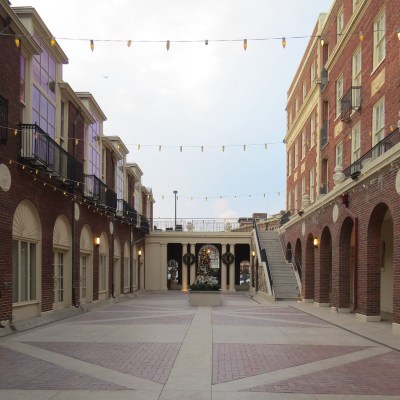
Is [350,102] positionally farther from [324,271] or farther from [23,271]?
[23,271]

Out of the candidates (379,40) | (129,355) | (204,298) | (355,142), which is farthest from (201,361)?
(204,298)

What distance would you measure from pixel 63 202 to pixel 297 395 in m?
12.0

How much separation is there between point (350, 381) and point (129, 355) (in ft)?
12.7

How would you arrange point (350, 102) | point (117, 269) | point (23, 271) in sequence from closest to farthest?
point (23, 271), point (350, 102), point (117, 269)

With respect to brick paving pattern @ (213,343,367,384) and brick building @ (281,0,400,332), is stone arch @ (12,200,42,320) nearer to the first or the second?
brick paving pattern @ (213,343,367,384)

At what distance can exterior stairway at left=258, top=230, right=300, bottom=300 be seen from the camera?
2482cm

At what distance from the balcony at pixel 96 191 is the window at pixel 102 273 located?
2.53 metres

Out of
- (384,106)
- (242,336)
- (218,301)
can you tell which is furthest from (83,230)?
(384,106)

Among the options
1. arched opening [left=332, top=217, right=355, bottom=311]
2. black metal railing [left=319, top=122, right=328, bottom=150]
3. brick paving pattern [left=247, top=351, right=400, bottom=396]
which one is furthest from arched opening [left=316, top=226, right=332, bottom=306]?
brick paving pattern [left=247, top=351, right=400, bottom=396]

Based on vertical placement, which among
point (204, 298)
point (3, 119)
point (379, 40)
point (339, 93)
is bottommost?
point (204, 298)

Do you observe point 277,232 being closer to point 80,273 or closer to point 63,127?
point 80,273

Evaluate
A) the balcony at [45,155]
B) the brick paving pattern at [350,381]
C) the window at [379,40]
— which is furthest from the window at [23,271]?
the window at [379,40]

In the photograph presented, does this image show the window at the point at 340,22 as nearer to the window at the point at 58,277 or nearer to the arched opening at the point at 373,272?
the arched opening at the point at 373,272

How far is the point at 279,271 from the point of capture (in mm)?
27266
